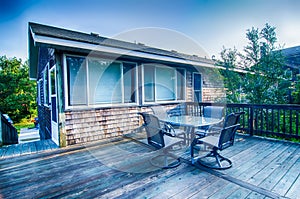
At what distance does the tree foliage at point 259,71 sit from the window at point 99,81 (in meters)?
3.79

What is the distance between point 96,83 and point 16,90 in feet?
54.0

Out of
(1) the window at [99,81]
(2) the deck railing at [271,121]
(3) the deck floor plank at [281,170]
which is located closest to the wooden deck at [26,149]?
(1) the window at [99,81]

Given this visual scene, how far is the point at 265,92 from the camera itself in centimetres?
557

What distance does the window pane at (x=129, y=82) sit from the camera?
5328 mm

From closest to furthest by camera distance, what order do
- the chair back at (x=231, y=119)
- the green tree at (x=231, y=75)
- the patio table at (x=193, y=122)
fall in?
the chair back at (x=231, y=119) → the patio table at (x=193, y=122) → the green tree at (x=231, y=75)

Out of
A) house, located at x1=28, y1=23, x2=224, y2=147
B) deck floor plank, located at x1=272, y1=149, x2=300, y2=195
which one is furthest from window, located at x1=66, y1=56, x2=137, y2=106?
deck floor plank, located at x1=272, y1=149, x2=300, y2=195

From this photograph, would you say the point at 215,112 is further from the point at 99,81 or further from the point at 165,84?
the point at 99,81

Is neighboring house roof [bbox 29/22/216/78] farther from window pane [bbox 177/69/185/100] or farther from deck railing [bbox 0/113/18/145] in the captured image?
deck railing [bbox 0/113/18/145]

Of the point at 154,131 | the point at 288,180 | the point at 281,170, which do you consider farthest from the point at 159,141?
the point at 281,170

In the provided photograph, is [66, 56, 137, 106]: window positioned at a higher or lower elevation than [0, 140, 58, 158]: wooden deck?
A: higher

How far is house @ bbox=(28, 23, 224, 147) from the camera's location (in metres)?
4.16

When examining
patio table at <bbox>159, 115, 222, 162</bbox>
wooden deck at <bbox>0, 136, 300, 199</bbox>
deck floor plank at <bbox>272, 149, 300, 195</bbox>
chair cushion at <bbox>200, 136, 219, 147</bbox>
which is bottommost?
wooden deck at <bbox>0, 136, 300, 199</bbox>

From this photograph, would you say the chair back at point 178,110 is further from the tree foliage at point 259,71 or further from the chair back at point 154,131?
the chair back at point 154,131

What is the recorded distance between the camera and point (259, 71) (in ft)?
18.9
